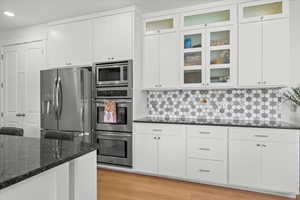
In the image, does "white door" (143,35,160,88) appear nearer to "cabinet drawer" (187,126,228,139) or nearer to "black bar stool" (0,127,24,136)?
"cabinet drawer" (187,126,228,139)

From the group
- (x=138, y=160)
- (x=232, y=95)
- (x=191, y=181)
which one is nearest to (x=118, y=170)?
(x=138, y=160)

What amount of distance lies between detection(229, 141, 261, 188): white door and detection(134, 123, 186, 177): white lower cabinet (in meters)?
0.66

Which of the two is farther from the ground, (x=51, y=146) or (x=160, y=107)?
(x=160, y=107)

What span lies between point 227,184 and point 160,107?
5.24 feet

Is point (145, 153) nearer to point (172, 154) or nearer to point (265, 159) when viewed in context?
point (172, 154)

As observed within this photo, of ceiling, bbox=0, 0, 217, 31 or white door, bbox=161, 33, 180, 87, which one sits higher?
ceiling, bbox=0, 0, 217, 31

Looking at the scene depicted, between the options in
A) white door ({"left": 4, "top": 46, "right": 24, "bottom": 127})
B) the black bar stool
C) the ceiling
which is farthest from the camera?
white door ({"left": 4, "top": 46, "right": 24, "bottom": 127})

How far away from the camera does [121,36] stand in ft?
10.3

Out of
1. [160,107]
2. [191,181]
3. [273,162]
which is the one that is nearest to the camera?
[273,162]

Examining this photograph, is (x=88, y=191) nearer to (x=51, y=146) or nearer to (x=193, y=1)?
(x=51, y=146)

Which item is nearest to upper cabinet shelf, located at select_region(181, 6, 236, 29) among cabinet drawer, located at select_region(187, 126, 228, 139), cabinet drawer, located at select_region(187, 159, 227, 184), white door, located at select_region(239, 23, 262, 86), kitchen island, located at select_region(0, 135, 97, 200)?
white door, located at select_region(239, 23, 262, 86)

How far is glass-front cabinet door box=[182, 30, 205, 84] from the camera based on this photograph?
2982mm

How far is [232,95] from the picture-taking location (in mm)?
3088

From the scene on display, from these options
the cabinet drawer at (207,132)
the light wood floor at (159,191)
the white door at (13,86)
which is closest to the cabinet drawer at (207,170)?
the light wood floor at (159,191)
